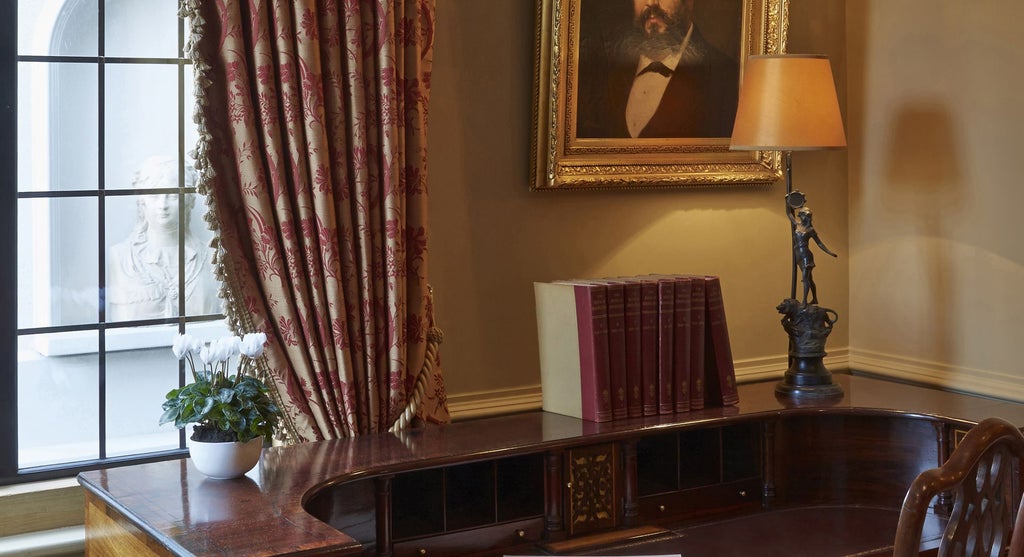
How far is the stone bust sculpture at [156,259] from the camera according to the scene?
2.86 m

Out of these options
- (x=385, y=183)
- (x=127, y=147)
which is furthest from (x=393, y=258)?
(x=127, y=147)

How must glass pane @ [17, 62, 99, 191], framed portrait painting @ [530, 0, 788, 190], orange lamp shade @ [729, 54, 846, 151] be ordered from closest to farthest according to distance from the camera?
1. glass pane @ [17, 62, 99, 191]
2. orange lamp shade @ [729, 54, 846, 151]
3. framed portrait painting @ [530, 0, 788, 190]

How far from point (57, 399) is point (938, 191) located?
2732mm

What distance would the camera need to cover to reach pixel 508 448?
8.97ft

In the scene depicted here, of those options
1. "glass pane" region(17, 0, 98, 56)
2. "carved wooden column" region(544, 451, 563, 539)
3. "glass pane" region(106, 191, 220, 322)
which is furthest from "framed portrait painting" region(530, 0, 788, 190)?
"glass pane" region(17, 0, 98, 56)

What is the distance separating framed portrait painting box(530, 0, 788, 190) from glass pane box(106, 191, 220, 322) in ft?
3.23

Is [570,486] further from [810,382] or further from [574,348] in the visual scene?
[810,382]

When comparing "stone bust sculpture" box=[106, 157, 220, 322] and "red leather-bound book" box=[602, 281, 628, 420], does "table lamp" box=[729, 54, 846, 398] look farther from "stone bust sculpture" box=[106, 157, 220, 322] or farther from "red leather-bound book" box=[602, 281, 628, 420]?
"stone bust sculpture" box=[106, 157, 220, 322]

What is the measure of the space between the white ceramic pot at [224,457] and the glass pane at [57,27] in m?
1.06

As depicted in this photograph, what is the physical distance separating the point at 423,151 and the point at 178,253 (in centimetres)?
70

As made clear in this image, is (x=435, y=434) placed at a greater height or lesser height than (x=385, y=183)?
lesser

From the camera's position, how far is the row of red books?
2.94 m

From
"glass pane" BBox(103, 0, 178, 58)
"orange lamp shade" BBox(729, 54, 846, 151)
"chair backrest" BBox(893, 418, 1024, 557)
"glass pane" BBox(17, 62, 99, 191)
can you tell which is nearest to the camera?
"chair backrest" BBox(893, 418, 1024, 557)

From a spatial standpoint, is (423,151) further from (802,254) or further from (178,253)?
(802,254)
